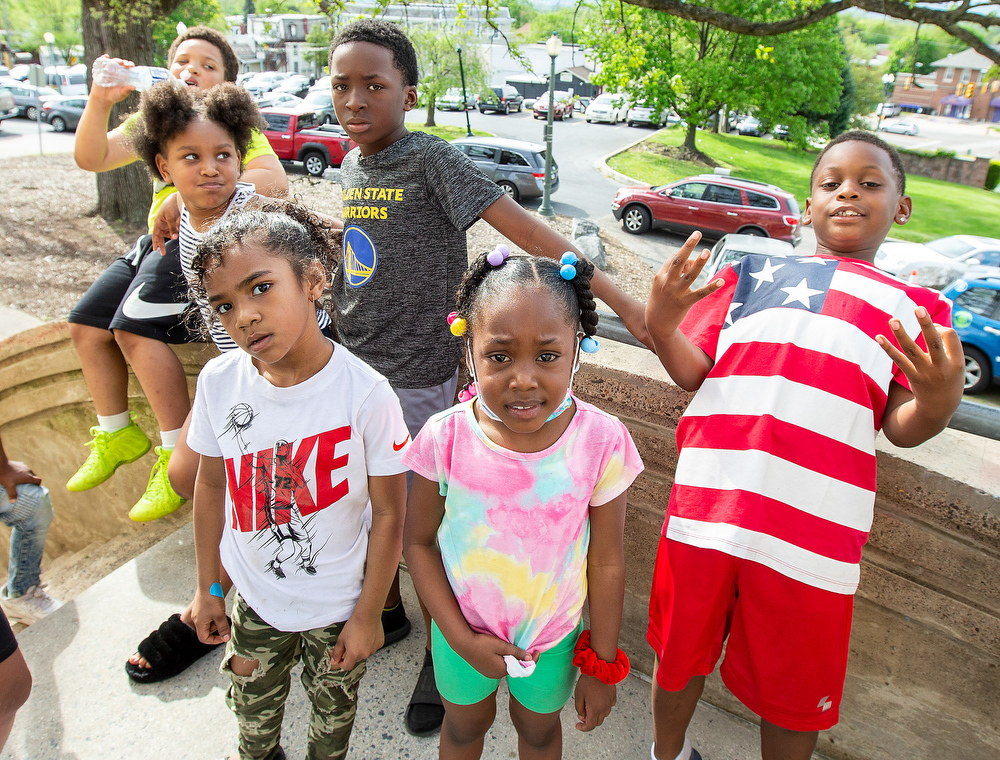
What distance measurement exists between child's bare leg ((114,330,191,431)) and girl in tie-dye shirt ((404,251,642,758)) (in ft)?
4.48

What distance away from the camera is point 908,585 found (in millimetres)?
1815

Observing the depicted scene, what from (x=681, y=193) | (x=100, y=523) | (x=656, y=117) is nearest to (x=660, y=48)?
(x=656, y=117)

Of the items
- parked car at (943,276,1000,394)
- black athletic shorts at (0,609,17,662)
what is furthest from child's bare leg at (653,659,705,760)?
parked car at (943,276,1000,394)

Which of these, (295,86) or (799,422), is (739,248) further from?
(295,86)

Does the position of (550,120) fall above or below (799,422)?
below

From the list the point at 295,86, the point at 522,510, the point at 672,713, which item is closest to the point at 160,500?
the point at 522,510

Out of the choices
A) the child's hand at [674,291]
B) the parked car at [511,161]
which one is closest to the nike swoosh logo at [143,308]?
the child's hand at [674,291]

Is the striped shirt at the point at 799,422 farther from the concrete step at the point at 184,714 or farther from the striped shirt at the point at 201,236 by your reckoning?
the striped shirt at the point at 201,236

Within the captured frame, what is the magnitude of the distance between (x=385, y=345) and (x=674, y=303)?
40.2 inches

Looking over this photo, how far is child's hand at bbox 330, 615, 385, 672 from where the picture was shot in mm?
1701

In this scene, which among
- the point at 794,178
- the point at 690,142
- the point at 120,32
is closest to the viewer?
the point at 120,32

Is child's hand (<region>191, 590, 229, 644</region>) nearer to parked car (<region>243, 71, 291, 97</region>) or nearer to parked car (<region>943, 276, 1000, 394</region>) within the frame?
parked car (<region>943, 276, 1000, 394</region>)

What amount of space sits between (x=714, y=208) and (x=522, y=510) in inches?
654

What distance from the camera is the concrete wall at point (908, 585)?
5.63ft
